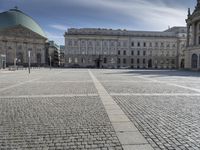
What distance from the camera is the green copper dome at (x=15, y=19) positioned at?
101 m

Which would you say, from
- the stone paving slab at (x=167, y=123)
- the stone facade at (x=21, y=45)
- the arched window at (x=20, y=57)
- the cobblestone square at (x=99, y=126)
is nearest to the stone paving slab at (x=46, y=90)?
the cobblestone square at (x=99, y=126)

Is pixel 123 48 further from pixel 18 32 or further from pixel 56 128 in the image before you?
pixel 56 128

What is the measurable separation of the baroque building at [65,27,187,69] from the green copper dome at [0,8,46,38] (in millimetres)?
25402

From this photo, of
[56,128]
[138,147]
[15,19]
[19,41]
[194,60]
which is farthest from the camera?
[15,19]

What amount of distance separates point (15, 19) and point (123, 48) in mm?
56774

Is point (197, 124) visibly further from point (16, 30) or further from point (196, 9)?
point (16, 30)

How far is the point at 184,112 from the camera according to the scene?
823cm

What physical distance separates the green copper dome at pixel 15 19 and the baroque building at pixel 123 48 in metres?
25.4

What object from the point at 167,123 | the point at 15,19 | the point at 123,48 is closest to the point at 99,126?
the point at 167,123

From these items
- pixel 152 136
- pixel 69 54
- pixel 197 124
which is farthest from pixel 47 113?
pixel 69 54

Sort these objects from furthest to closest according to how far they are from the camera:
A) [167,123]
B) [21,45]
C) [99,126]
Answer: [21,45]
[167,123]
[99,126]

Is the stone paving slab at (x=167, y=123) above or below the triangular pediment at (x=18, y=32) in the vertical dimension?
below

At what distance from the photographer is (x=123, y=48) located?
339 ft

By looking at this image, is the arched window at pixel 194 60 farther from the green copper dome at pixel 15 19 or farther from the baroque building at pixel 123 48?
the green copper dome at pixel 15 19
